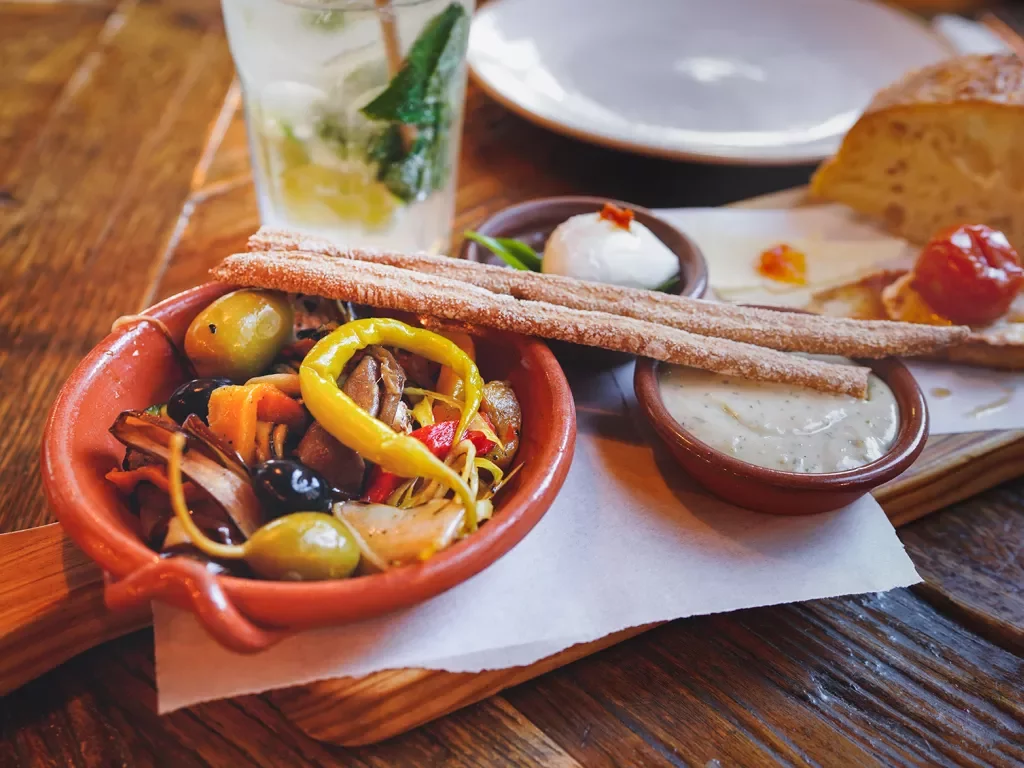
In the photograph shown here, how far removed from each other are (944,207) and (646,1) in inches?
55.3

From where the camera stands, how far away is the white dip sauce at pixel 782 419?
4.38ft

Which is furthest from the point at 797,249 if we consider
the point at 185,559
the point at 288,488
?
the point at 185,559

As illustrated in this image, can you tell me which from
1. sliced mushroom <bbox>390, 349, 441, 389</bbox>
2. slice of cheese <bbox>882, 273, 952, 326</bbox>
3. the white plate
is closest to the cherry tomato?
slice of cheese <bbox>882, 273, 952, 326</bbox>

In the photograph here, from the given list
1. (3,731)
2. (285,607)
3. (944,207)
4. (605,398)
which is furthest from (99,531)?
(944,207)

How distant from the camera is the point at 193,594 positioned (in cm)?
95

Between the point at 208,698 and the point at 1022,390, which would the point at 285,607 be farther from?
the point at 1022,390

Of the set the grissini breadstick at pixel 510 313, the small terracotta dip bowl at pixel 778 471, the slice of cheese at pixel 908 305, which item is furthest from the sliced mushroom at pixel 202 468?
the slice of cheese at pixel 908 305

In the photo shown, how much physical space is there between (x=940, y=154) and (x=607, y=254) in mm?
1055

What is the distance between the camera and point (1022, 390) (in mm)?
1698

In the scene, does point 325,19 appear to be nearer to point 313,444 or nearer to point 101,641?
point 313,444

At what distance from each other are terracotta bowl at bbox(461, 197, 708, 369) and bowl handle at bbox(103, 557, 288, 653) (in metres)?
0.81

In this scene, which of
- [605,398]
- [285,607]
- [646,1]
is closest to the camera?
[285,607]

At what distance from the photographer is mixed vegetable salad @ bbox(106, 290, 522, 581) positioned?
105 cm

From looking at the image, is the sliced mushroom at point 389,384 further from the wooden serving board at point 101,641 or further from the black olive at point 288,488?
the wooden serving board at point 101,641
